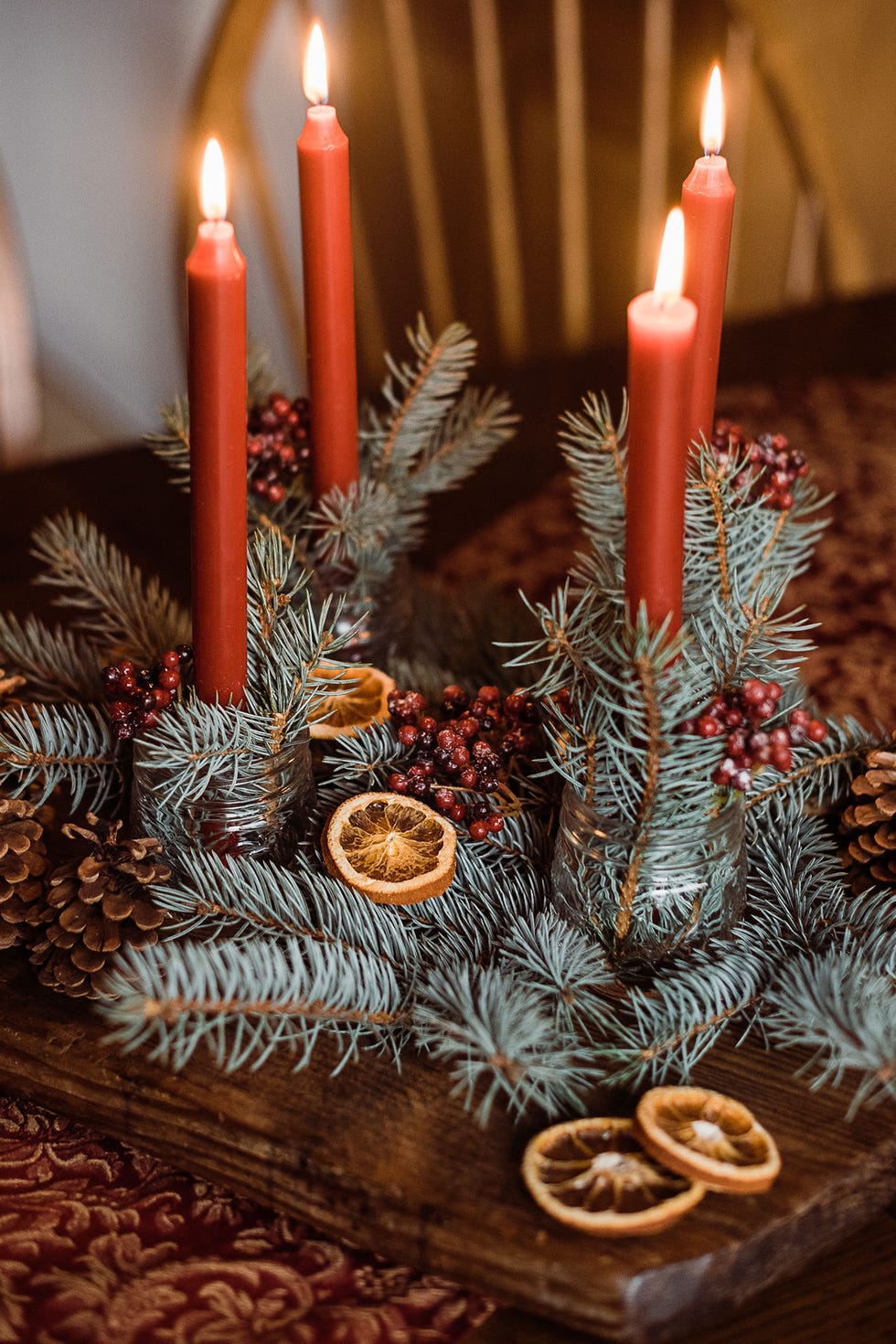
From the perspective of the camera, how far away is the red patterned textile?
391 mm

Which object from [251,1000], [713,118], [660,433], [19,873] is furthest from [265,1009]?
[713,118]

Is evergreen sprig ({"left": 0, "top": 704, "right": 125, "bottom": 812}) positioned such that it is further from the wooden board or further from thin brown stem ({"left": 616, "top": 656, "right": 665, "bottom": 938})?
thin brown stem ({"left": 616, "top": 656, "right": 665, "bottom": 938})

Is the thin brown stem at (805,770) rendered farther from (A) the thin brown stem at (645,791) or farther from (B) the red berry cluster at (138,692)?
(B) the red berry cluster at (138,692)

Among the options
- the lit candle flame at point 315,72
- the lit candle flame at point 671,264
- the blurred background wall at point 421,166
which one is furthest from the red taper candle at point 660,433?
the blurred background wall at point 421,166

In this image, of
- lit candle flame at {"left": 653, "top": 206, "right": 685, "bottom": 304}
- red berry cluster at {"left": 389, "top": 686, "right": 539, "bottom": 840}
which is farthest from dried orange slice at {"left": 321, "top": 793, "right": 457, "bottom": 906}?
lit candle flame at {"left": 653, "top": 206, "right": 685, "bottom": 304}

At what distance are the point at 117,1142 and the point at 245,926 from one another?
3.4 inches

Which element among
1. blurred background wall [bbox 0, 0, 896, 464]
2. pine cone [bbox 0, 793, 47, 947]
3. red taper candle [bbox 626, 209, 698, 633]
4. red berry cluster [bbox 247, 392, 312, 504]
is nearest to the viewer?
red taper candle [bbox 626, 209, 698, 633]

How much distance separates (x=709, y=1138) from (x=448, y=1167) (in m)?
0.08

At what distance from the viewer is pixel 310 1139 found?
1.39 feet

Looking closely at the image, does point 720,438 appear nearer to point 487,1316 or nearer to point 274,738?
point 274,738

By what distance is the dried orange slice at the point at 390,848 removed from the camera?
0.48m

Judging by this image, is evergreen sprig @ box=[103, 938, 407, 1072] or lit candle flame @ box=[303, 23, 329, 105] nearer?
evergreen sprig @ box=[103, 938, 407, 1072]

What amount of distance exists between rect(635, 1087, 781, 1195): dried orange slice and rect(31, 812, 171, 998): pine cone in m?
0.19

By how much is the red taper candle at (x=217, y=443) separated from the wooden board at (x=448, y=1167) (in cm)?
14
